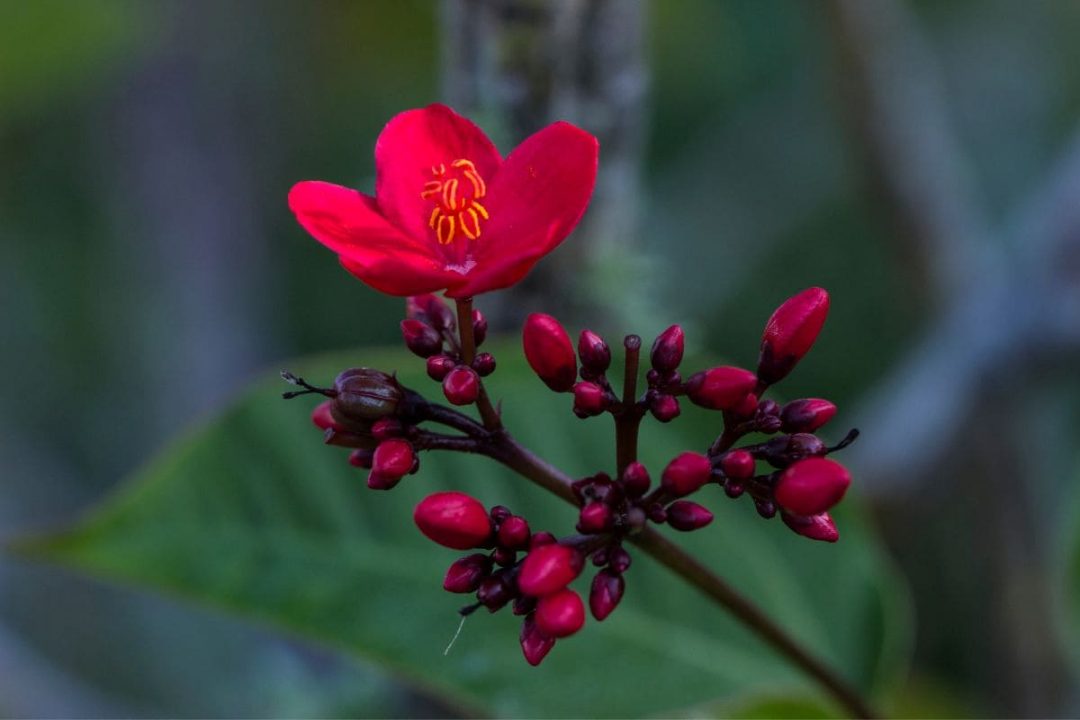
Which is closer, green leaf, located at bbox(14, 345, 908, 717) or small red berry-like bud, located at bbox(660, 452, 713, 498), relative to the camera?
small red berry-like bud, located at bbox(660, 452, 713, 498)

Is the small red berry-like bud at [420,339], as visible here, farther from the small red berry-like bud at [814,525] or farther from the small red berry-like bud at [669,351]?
the small red berry-like bud at [814,525]

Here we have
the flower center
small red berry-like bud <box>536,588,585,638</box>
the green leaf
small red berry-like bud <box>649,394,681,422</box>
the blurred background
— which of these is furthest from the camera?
the blurred background

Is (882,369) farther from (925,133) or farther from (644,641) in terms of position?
(644,641)

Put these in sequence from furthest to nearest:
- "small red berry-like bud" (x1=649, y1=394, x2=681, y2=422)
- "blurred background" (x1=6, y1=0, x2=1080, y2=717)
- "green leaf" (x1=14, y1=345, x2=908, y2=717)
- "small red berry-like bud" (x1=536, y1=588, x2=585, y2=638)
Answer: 1. "blurred background" (x1=6, y1=0, x2=1080, y2=717)
2. "green leaf" (x1=14, y1=345, x2=908, y2=717)
3. "small red berry-like bud" (x1=649, y1=394, x2=681, y2=422)
4. "small red berry-like bud" (x1=536, y1=588, x2=585, y2=638)

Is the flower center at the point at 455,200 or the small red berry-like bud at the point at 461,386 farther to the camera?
the flower center at the point at 455,200

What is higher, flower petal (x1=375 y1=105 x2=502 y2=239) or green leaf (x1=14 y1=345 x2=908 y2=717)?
flower petal (x1=375 y1=105 x2=502 y2=239)

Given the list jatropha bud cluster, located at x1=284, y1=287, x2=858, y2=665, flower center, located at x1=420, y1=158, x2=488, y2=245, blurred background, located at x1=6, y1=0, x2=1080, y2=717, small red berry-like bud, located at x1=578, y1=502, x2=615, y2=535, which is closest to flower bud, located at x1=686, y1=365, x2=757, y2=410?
jatropha bud cluster, located at x1=284, y1=287, x2=858, y2=665

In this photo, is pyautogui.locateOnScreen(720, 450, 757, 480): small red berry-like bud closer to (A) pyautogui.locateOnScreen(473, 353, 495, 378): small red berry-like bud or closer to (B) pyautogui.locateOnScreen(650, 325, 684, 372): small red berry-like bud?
(B) pyautogui.locateOnScreen(650, 325, 684, 372): small red berry-like bud

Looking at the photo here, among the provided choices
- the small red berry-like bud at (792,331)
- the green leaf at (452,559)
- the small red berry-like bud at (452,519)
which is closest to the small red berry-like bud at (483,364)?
the small red berry-like bud at (452,519)
